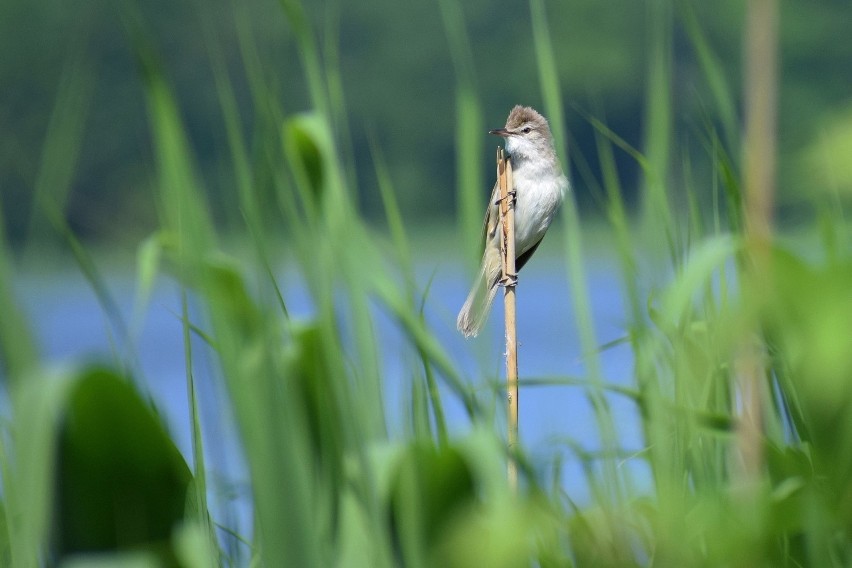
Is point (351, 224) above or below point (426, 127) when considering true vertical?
below

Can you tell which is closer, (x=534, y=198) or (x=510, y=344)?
(x=510, y=344)

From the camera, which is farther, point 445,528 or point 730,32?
point 730,32

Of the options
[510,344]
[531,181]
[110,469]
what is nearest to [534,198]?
[531,181]

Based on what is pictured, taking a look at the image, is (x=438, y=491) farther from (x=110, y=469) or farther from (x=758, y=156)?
(x=758, y=156)

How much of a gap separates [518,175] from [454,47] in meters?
2.16

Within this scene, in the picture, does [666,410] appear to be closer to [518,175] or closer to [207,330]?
[207,330]

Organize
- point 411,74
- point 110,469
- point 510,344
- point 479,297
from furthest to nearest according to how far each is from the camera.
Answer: point 411,74 → point 479,297 → point 510,344 → point 110,469

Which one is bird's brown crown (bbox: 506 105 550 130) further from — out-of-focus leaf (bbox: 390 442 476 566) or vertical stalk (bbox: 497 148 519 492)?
out-of-focus leaf (bbox: 390 442 476 566)

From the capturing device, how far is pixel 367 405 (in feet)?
2.82

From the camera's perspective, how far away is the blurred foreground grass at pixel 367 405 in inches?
27.1

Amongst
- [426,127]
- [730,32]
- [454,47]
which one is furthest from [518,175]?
[426,127]

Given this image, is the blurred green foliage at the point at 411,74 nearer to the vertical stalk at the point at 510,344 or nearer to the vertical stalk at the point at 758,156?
the vertical stalk at the point at 510,344

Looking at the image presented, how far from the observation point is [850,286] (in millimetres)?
647

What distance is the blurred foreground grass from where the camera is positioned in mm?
688
